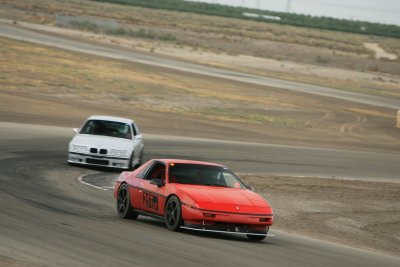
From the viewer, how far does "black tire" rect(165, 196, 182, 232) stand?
15383 millimetres

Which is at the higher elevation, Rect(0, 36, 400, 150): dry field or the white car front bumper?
the white car front bumper

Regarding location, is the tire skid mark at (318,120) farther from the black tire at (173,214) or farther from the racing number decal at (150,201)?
the black tire at (173,214)

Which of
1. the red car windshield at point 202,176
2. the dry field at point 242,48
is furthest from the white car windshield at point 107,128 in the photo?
the dry field at point 242,48

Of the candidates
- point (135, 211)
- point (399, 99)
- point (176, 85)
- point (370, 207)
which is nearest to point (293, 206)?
point (370, 207)

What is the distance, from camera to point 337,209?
22.2m

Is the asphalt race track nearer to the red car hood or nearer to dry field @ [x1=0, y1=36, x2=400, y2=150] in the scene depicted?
the red car hood

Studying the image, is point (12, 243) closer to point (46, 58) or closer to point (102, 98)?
point (102, 98)

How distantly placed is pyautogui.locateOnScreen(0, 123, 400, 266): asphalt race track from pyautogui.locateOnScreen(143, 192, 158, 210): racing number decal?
31 centimetres

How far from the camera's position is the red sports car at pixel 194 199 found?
599 inches

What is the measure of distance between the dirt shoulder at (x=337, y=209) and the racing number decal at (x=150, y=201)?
299 cm

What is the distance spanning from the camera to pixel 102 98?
1986 inches

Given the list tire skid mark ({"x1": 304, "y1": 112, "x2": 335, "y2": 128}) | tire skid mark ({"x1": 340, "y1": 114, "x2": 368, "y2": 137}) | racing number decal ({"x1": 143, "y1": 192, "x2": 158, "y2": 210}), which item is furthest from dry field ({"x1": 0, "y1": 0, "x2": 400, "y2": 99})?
racing number decal ({"x1": 143, "y1": 192, "x2": 158, "y2": 210})

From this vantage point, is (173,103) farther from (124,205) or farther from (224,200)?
(224,200)

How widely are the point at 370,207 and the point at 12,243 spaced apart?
466 inches
